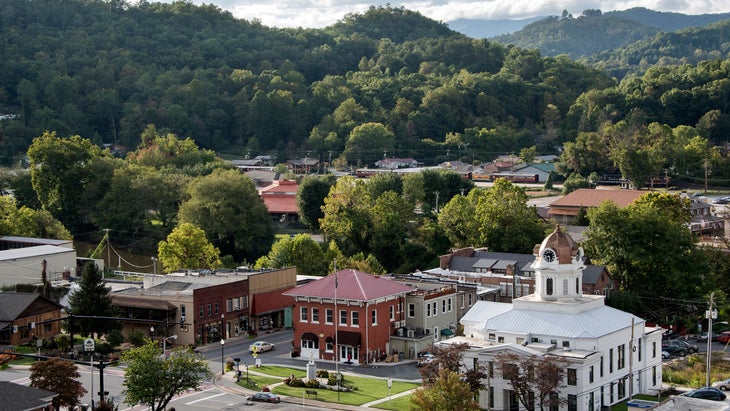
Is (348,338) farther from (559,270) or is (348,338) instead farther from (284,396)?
(559,270)

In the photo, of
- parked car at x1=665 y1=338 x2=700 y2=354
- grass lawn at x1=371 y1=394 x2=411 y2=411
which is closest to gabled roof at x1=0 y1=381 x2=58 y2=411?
grass lawn at x1=371 y1=394 x2=411 y2=411

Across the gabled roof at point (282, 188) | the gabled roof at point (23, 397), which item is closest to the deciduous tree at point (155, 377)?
the gabled roof at point (23, 397)

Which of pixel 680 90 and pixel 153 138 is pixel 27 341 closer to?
pixel 153 138

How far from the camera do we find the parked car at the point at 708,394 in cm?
5644

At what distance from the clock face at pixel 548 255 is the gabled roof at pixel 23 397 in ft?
86.8

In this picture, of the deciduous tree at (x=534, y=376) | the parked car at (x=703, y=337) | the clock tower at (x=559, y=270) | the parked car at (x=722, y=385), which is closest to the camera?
the deciduous tree at (x=534, y=376)

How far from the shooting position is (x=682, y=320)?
77438mm

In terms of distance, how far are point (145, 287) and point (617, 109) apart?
12941 centimetres

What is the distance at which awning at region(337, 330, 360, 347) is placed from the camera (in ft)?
222

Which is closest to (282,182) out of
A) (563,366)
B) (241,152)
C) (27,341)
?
(241,152)

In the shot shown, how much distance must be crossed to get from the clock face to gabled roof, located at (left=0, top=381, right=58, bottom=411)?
86.8 feet

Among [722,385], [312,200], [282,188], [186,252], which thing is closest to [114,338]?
[186,252]

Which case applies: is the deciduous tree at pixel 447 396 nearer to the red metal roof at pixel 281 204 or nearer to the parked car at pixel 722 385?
the parked car at pixel 722 385

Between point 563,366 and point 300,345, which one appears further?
point 300,345
